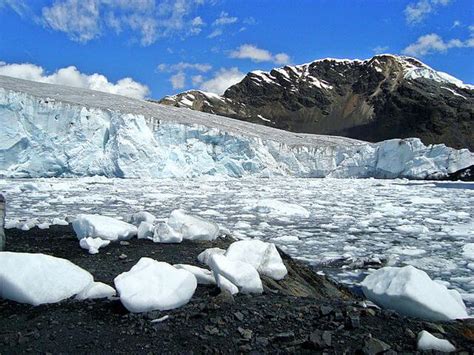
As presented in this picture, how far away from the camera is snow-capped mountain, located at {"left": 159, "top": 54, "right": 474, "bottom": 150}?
3270 inches

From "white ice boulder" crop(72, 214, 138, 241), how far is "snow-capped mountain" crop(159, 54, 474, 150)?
263ft

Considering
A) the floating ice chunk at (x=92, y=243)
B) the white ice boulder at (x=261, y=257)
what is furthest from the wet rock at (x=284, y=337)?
the floating ice chunk at (x=92, y=243)

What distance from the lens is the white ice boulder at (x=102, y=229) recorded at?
4.33 meters

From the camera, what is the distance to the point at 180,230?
4.64 m

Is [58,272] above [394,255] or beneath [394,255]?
above

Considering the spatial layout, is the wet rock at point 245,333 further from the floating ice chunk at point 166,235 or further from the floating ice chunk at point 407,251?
the floating ice chunk at point 407,251

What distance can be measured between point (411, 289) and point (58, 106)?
22.6 m

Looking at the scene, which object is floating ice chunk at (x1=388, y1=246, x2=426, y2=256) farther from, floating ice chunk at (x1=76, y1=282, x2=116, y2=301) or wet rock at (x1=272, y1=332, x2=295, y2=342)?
floating ice chunk at (x1=76, y1=282, x2=116, y2=301)

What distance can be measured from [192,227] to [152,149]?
18.9 m

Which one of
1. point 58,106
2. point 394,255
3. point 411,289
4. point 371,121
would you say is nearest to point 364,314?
point 411,289

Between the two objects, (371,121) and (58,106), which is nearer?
(58,106)

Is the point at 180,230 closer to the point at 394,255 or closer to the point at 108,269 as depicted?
the point at 108,269

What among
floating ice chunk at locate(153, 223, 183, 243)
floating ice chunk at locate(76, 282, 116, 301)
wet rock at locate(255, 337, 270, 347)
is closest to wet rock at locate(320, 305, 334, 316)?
wet rock at locate(255, 337, 270, 347)

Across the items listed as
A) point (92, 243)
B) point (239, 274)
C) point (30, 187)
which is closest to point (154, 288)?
point (239, 274)
